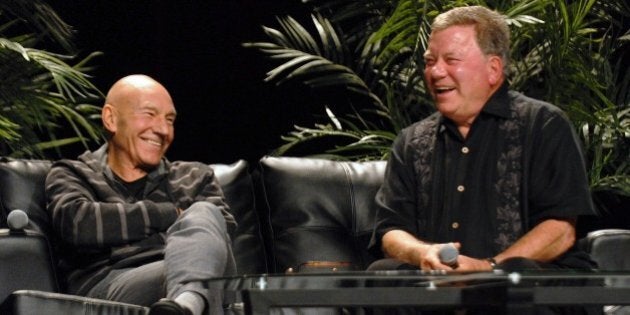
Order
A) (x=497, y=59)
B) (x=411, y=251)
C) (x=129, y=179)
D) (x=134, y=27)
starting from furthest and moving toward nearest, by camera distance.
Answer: (x=134, y=27) → (x=129, y=179) → (x=497, y=59) → (x=411, y=251)

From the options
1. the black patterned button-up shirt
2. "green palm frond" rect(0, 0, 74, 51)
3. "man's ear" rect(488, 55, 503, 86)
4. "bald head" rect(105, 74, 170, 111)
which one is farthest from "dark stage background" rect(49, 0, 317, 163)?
"man's ear" rect(488, 55, 503, 86)

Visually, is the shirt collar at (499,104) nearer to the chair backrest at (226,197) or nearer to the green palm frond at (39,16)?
the chair backrest at (226,197)

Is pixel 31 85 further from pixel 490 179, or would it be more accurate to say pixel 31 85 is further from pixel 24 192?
pixel 490 179

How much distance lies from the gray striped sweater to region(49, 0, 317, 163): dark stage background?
1.66 metres

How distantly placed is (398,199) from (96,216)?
0.87m

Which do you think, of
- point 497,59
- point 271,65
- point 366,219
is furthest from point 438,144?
point 271,65

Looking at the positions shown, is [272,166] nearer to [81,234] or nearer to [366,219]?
[366,219]

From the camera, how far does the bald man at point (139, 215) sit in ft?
10.4

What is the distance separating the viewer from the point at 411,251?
3.18 m

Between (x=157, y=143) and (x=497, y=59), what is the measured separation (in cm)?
110

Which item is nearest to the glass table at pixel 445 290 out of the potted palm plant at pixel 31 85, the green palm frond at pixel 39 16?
the potted palm plant at pixel 31 85

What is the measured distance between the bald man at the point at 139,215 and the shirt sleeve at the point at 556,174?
867mm

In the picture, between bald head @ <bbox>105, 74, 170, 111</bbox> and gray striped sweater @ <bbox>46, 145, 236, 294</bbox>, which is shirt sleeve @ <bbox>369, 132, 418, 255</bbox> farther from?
bald head @ <bbox>105, 74, 170, 111</bbox>

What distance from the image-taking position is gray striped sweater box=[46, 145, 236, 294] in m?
3.45
